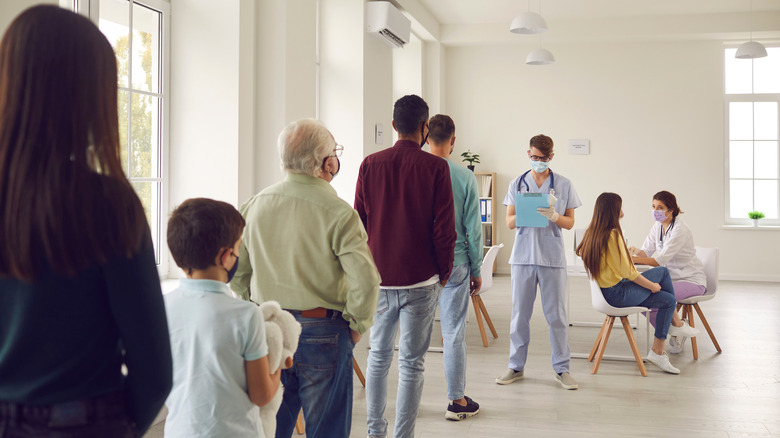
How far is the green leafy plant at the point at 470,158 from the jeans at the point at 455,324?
611 centimetres

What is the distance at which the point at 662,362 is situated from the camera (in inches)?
174

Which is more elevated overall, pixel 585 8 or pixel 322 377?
pixel 585 8

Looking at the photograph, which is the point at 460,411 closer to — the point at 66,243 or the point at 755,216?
the point at 66,243

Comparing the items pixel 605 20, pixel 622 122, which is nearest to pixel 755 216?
pixel 622 122

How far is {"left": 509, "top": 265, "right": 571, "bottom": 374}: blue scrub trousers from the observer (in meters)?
4.04

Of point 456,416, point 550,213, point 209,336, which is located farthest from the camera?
point 550,213

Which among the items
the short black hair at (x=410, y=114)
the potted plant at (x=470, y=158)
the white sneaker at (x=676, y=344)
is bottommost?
the white sneaker at (x=676, y=344)

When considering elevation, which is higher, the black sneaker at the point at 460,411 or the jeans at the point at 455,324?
the jeans at the point at 455,324

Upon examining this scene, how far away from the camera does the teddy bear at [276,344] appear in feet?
5.38

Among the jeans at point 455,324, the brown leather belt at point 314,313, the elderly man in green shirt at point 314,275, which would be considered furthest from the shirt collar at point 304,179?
the jeans at point 455,324

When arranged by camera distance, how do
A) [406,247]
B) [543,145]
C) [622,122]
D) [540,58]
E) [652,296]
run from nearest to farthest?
1. [406,247]
2. [543,145]
3. [652,296]
4. [540,58]
5. [622,122]

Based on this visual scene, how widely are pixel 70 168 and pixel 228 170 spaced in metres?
2.98

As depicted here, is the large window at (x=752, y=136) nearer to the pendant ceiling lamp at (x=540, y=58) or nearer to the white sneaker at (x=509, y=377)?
the pendant ceiling lamp at (x=540, y=58)

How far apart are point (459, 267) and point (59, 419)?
2573 millimetres
